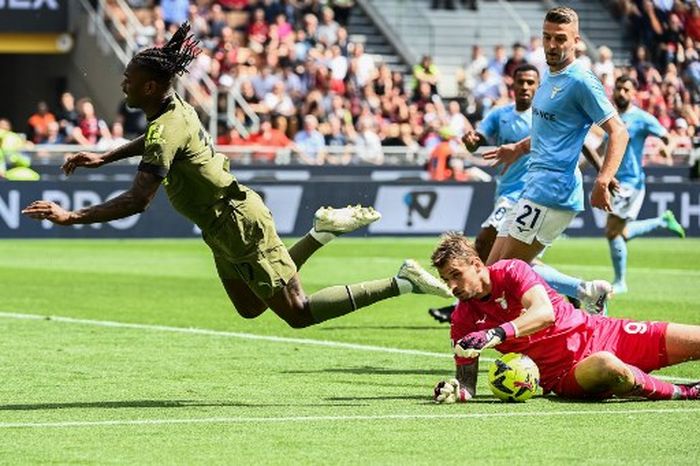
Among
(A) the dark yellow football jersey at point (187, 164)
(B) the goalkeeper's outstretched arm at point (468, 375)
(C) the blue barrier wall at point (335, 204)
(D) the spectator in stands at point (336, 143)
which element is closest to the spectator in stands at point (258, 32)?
(D) the spectator in stands at point (336, 143)

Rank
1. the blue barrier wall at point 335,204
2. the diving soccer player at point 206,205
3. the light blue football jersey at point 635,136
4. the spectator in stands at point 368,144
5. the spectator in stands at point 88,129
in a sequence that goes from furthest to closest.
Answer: the spectator in stands at point 368,144
the spectator in stands at point 88,129
the blue barrier wall at point 335,204
the light blue football jersey at point 635,136
the diving soccer player at point 206,205

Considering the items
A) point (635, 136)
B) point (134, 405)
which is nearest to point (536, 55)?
point (635, 136)

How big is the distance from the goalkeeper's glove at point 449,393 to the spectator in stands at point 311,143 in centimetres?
2328

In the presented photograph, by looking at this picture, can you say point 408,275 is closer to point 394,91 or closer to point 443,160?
point 443,160

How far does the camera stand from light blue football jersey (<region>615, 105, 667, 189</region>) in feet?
64.8

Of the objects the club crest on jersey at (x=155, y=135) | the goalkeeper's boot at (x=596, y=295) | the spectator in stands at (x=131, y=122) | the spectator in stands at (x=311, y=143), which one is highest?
the club crest on jersey at (x=155, y=135)

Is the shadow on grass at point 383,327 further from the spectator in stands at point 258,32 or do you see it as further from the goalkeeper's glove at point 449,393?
the spectator in stands at point 258,32

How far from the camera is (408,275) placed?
1097 centimetres

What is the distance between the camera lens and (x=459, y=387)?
10391mm

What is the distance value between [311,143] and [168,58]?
2402 cm

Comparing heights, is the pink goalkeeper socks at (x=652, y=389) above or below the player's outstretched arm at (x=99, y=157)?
below

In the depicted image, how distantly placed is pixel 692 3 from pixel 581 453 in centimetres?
3084

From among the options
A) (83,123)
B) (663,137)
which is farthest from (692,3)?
(663,137)

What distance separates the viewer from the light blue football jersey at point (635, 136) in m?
19.8
